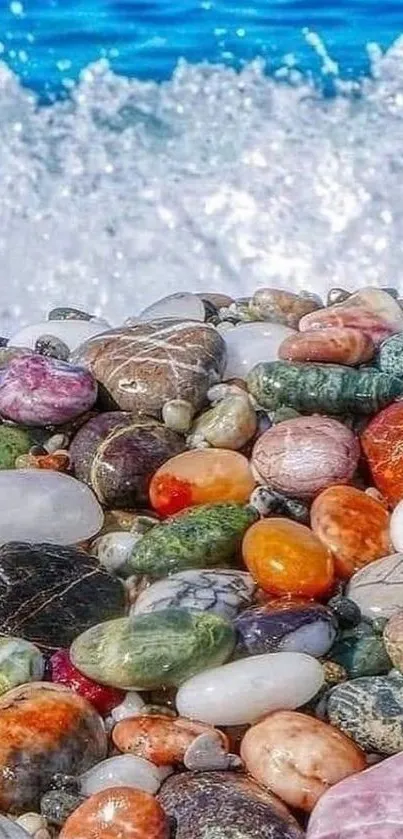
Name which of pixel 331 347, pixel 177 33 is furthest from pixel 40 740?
pixel 177 33

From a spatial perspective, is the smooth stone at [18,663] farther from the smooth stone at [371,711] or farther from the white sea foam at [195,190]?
the white sea foam at [195,190]

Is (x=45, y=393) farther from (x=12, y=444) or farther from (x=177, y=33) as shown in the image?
(x=177, y=33)

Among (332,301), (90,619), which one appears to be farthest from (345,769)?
(332,301)

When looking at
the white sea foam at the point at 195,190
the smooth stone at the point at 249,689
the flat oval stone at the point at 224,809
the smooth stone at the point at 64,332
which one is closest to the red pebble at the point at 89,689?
the smooth stone at the point at 249,689

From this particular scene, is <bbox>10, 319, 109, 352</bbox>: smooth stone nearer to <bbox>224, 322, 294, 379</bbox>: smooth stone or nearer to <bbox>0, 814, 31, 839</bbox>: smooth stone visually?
<bbox>224, 322, 294, 379</bbox>: smooth stone

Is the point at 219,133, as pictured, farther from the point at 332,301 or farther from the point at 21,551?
the point at 21,551

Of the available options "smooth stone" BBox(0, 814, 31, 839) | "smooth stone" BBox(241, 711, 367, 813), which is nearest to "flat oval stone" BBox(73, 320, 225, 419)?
"smooth stone" BBox(241, 711, 367, 813)
